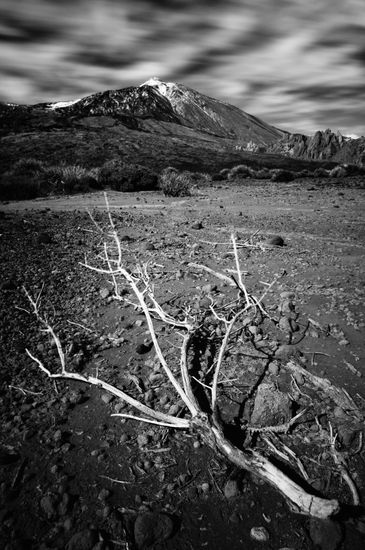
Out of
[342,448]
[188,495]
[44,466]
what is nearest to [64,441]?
[44,466]

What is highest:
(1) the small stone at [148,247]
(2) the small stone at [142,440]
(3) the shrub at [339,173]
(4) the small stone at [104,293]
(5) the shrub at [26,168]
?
(5) the shrub at [26,168]

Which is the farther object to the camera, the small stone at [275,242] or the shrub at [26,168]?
the shrub at [26,168]

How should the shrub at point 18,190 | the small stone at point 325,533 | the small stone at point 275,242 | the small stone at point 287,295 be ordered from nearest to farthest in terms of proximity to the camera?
1. the small stone at point 325,533
2. the small stone at point 287,295
3. the small stone at point 275,242
4. the shrub at point 18,190

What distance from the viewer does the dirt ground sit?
61.2 inches

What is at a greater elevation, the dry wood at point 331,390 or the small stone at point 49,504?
the dry wood at point 331,390

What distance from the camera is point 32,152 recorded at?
27.2 meters

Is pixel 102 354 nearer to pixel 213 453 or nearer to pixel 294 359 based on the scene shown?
pixel 213 453

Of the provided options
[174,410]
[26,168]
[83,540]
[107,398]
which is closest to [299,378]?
[174,410]

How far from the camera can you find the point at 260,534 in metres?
1.50

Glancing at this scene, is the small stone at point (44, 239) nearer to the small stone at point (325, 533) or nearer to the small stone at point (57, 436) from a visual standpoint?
the small stone at point (57, 436)

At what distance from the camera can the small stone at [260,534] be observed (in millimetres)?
1488

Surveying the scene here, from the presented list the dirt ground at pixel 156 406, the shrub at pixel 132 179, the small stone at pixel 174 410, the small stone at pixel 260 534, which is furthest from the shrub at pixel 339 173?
the small stone at pixel 260 534

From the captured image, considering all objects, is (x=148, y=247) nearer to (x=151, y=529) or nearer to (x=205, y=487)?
(x=205, y=487)

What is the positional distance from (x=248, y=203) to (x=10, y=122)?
45922 mm
